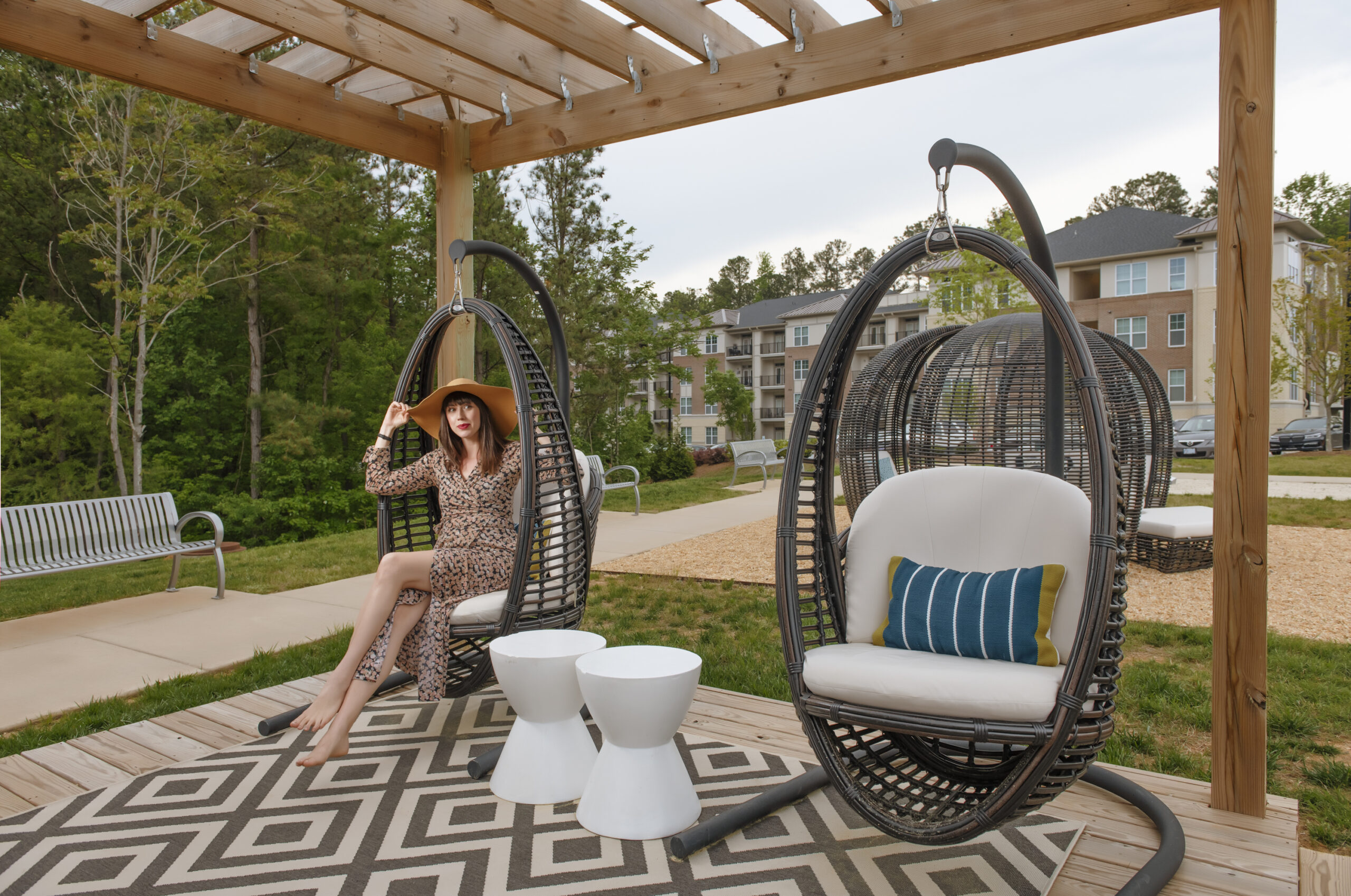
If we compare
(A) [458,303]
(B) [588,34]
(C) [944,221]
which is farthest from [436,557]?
(B) [588,34]

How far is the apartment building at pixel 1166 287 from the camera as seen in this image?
24.5 metres

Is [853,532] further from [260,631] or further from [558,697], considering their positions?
[260,631]

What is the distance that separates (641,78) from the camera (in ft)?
12.0

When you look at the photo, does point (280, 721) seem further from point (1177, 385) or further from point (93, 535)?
point (1177, 385)

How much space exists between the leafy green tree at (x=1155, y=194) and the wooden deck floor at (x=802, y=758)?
3727cm

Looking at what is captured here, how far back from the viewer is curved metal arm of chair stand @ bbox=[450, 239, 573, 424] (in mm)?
3531

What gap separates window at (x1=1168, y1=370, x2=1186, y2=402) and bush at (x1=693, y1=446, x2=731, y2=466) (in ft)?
46.6

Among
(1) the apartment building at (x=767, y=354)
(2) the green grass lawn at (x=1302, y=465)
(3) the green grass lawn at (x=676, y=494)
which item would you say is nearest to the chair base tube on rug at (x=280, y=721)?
(3) the green grass lawn at (x=676, y=494)

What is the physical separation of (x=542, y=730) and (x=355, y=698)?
25.8 inches

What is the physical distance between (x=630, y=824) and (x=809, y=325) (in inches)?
1320

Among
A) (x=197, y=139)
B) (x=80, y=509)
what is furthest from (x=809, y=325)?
(x=80, y=509)

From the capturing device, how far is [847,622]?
2.56 m

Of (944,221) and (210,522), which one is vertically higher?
(944,221)

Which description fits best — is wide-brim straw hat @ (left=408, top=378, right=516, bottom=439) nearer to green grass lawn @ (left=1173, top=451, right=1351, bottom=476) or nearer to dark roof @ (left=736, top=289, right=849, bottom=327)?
green grass lawn @ (left=1173, top=451, right=1351, bottom=476)
